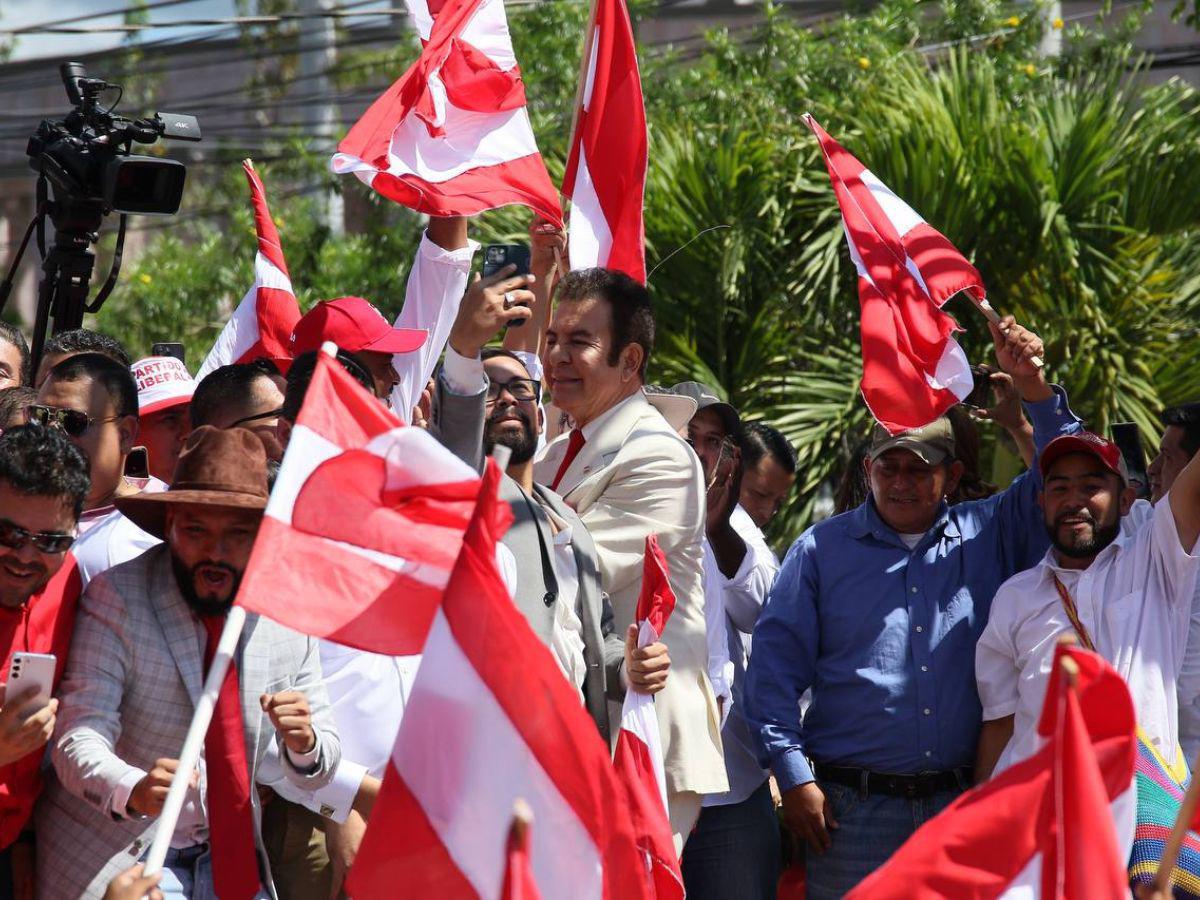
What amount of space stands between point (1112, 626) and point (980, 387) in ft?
3.65

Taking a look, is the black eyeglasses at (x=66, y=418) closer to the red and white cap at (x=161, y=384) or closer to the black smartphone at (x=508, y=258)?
the red and white cap at (x=161, y=384)

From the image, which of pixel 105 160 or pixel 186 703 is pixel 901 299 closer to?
pixel 105 160

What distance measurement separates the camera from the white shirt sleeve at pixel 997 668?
5.29m

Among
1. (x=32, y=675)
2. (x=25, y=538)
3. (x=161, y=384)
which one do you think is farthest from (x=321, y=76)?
(x=32, y=675)

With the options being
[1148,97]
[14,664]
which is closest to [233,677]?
[14,664]

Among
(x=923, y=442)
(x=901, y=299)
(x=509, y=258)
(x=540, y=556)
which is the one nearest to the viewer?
(x=540, y=556)

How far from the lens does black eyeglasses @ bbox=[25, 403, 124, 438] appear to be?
4617mm

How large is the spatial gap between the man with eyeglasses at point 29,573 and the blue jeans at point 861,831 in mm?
2496

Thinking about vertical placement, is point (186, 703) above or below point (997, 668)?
above

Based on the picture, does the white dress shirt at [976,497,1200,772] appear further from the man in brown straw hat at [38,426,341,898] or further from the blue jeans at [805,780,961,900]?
the man in brown straw hat at [38,426,341,898]

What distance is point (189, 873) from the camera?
3.89 metres

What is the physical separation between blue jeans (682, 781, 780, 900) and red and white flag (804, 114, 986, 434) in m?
1.33

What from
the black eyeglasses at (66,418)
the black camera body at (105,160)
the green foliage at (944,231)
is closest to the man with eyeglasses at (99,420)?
the black eyeglasses at (66,418)

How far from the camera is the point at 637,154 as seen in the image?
624cm
